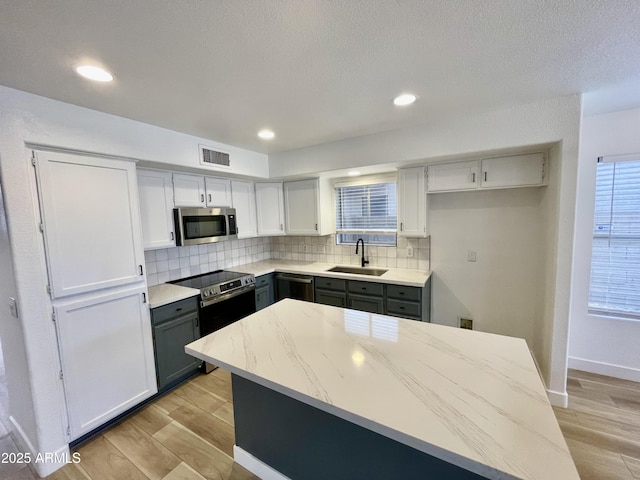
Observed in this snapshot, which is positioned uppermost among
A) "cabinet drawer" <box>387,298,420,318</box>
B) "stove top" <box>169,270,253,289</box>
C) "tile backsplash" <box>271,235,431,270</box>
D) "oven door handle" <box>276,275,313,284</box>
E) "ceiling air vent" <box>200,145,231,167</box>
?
"ceiling air vent" <box>200,145,231,167</box>

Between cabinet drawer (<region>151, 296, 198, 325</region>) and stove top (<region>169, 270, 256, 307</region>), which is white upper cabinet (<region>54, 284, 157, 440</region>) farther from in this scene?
stove top (<region>169, 270, 256, 307</region>)

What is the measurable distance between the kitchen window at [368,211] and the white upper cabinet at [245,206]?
1.17 metres

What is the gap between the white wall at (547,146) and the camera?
2.04 meters

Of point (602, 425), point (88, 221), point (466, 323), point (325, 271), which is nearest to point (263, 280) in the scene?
point (325, 271)

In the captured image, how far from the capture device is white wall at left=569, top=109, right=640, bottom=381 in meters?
2.40

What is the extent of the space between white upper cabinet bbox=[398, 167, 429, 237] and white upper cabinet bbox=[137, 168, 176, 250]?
245cm

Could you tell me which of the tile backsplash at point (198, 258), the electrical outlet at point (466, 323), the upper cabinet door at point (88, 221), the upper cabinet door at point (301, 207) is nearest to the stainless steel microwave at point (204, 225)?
the tile backsplash at point (198, 258)

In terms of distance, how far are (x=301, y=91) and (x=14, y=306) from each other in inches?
91.6

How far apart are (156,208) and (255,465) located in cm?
228

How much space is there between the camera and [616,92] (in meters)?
1.96

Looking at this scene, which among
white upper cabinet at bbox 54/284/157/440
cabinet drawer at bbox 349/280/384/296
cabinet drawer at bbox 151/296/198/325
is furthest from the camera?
cabinet drawer at bbox 349/280/384/296

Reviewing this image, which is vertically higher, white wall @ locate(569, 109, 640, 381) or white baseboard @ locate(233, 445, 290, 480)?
white wall @ locate(569, 109, 640, 381)

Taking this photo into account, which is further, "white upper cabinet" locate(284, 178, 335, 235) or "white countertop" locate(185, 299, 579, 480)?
"white upper cabinet" locate(284, 178, 335, 235)

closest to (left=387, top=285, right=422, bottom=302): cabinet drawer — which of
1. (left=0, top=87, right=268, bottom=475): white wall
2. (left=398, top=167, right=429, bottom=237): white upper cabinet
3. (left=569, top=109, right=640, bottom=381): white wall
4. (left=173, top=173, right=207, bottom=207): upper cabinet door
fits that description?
(left=398, top=167, right=429, bottom=237): white upper cabinet
